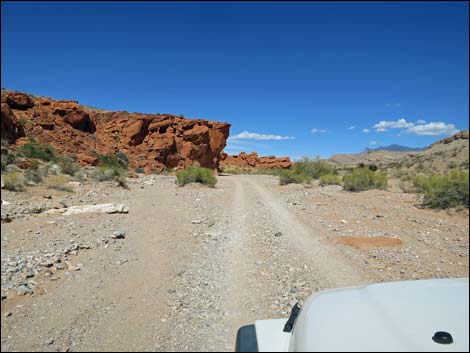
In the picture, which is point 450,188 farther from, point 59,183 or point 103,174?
point 103,174

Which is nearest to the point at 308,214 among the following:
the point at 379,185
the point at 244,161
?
the point at 379,185

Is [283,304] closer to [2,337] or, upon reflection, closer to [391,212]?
[391,212]

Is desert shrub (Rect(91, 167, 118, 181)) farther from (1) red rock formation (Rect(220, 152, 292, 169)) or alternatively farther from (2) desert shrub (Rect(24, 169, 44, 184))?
(1) red rock formation (Rect(220, 152, 292, 169))

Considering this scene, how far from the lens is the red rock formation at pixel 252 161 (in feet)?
224

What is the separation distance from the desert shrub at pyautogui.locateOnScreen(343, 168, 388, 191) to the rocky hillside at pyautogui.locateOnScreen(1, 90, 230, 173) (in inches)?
152

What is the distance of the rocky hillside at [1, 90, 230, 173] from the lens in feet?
19.1

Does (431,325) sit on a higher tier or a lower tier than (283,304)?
higher

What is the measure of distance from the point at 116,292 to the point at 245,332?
0.82 meters

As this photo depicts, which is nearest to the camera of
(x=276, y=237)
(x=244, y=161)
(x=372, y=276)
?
(x=372, y=276)

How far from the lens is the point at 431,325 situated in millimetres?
1325

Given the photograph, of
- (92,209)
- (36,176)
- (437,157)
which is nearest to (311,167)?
(92,209)

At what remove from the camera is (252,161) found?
2758 inches

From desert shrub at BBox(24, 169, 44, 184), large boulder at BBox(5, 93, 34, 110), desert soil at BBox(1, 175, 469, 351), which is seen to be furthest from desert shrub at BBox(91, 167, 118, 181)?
desert shrub at BBox(24, 169, 44, 184)

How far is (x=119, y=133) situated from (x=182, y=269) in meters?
9.63
